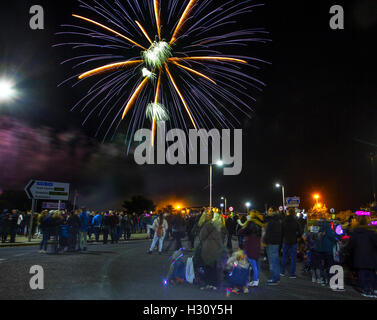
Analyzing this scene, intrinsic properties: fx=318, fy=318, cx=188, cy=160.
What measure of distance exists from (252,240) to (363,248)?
2.45m

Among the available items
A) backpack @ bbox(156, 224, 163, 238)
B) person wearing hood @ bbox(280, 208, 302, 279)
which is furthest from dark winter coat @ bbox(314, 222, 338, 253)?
backpack @ bbox(156, 224, 163, 238)

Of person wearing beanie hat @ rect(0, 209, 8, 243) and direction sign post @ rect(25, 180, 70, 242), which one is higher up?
direction sign post @ rect(25, 180, 70, 242)

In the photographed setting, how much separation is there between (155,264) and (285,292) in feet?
16.3

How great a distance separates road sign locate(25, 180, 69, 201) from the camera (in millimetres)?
19609

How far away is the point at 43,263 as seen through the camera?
10281mm

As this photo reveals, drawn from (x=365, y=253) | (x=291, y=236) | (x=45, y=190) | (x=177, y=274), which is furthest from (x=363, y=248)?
(x=45, y=190)

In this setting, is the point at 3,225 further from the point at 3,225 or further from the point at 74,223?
the point at 74,223

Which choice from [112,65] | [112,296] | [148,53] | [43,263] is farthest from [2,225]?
[112,296]

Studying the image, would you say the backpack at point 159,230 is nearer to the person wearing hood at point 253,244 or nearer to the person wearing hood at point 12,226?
the person wearing hood at point 253,244

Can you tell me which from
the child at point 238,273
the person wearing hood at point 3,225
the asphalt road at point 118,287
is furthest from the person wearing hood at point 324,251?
the person wearing hood at point 3,225

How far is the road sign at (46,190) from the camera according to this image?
1961 centimetres

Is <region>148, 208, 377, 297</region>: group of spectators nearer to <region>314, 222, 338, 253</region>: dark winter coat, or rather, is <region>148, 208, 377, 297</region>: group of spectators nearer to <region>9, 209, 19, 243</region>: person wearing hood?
<region>314, 222, 338, 253</region>: dark winter coat

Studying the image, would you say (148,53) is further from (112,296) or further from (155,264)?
(112,296)

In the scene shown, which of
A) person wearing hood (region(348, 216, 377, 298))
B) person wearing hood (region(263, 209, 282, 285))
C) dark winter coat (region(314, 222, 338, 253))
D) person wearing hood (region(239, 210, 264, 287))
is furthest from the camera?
dark winter coat (region(314, 222, 338, 253))
